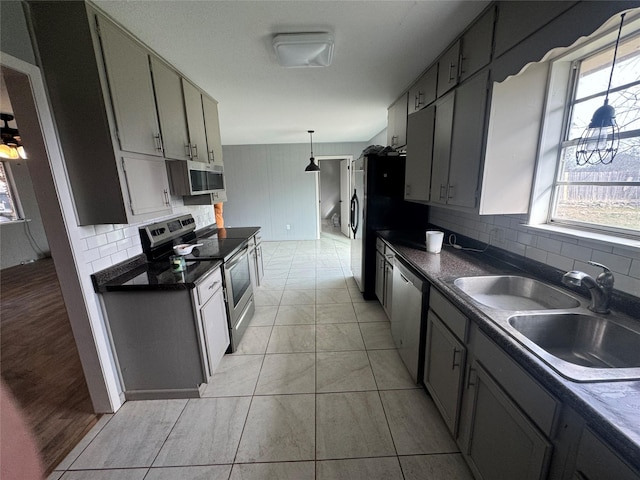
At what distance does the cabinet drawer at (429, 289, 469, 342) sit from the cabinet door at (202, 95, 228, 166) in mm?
2664

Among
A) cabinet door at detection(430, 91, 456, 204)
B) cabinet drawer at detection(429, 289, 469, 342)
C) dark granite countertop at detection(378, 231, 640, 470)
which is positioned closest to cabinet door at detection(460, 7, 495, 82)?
cabinet door at detection(430, 91, 456, 204)

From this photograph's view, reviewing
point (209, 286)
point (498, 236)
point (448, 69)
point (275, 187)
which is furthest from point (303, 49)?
point (275, 187)

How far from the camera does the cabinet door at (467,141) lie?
1.56 metres

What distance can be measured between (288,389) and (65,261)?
1.66 metres

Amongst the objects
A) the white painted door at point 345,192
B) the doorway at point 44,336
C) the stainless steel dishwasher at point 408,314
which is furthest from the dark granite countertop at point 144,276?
the white painted door at point 345,192

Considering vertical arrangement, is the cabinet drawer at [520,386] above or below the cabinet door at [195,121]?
below

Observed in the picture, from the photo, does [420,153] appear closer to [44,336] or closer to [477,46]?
[477,46]

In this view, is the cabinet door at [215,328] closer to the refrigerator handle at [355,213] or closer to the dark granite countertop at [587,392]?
the dark granite countertop at [587,392]

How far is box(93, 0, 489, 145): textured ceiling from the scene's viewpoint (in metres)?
1.43

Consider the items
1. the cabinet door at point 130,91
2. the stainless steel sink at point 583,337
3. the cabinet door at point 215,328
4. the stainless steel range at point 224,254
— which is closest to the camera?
the stainless steel sink at point 583,337

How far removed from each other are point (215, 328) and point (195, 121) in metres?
1.97

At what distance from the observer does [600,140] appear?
4.10 ft

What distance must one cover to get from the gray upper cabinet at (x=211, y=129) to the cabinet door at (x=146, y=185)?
966mm

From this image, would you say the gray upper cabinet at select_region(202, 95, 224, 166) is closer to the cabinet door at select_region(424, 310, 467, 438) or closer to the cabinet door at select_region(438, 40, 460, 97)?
the cabinet door at select_region(438, 40, 460, 97)
